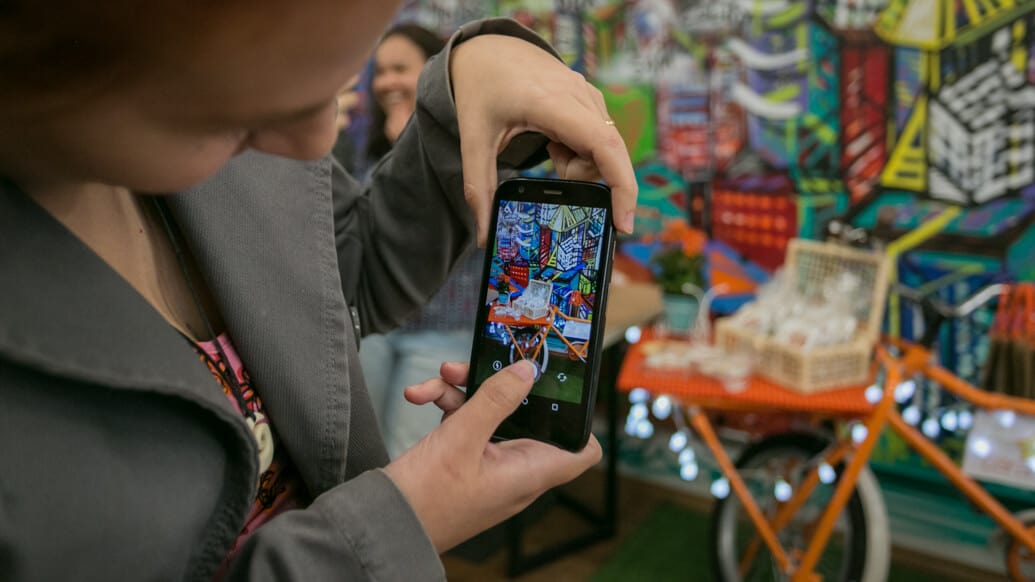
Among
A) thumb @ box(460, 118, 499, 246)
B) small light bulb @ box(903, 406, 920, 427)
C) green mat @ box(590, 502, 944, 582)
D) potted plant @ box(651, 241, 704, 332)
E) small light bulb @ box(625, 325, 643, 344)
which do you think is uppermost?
thumb @ box(460, 118, 499, 246)

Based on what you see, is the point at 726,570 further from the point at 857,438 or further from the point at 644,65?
the point at 644,65

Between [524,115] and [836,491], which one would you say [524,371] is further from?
[836,491]

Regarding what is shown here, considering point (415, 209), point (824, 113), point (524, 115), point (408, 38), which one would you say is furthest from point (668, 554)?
point (524, 115)

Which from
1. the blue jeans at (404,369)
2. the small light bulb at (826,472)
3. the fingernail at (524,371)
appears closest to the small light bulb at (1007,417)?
the small light bulb at (826,472)

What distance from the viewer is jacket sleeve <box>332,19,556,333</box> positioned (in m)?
0.65

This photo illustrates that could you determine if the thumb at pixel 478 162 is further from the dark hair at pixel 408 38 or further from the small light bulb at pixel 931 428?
the small light bulb at pixel 931 428

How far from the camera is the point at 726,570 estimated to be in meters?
1.95

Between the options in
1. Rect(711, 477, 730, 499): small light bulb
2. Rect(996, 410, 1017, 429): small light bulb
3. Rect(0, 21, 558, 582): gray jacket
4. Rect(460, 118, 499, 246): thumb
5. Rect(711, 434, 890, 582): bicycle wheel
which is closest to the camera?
Rect(0, 21, 558, 582): gray jacket

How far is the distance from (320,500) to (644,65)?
2301mm

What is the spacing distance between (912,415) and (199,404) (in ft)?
6.48

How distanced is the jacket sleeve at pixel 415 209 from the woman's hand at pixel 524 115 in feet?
0.07

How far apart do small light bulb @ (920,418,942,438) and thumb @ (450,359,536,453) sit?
77.7 inches

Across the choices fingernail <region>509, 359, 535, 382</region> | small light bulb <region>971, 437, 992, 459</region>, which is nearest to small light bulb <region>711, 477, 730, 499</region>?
small light bulb <region>971, 437, 992, 459</region>

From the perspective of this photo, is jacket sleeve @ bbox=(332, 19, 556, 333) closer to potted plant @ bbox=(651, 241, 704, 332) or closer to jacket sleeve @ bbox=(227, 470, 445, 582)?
jacket sleeve @ bbox=(227, 470, 445, 582)
